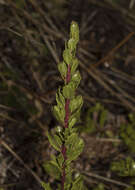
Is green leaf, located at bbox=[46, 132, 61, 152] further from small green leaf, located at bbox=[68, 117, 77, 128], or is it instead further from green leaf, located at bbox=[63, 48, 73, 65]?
green leaf, located at bbox=[63, 48, 73, 65]

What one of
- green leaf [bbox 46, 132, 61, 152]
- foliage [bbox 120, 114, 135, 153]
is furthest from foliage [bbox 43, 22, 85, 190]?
foliage [bbox 120, 114, 135, 153]

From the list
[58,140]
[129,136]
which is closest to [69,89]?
[58,140]

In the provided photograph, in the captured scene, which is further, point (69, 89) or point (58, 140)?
point (58, 140)

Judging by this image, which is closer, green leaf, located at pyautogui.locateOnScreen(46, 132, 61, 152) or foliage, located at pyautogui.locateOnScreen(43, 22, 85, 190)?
foliage, located at pyautogui.locateOnScreen(43, 22, 85, 190)

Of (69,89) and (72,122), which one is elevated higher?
(69,89)

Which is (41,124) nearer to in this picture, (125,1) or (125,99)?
(125,99)

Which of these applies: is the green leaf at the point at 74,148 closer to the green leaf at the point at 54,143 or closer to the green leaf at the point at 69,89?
the green leaf at the point at 54,143

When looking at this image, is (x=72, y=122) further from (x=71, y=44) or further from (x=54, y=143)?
(x=71, y=44)

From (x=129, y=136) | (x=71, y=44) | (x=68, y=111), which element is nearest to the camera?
(x=71, y=44)

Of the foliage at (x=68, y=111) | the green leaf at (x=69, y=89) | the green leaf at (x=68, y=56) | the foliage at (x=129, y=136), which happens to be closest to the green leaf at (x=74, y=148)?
the foliage at (x=68, y=111)

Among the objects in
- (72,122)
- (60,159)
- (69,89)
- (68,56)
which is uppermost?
(68,56)
